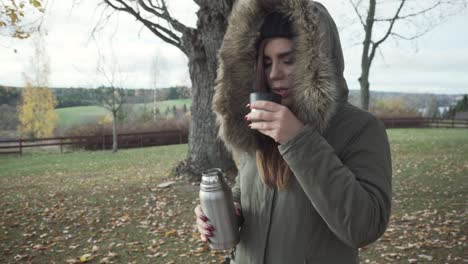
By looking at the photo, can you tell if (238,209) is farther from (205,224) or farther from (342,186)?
(342,186)

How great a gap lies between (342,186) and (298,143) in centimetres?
22

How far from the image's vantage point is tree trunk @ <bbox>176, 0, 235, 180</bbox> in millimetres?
7391

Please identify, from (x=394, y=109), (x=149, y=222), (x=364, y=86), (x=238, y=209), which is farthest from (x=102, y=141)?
(x=394, y=109)

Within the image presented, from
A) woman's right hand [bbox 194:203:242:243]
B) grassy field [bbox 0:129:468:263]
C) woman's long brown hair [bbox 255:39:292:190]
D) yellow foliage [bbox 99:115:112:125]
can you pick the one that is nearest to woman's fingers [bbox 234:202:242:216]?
woman's right hand [bbox 194:203:242:243]

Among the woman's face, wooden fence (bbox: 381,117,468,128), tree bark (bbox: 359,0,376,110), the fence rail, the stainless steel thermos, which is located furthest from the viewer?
wooden fence (bbox: 381,117,468,128)

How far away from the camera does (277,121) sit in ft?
4.41

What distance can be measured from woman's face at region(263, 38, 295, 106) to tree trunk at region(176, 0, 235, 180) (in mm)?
5839

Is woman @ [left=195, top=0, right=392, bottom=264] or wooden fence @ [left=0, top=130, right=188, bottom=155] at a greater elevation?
woman @ [left=195, top=0, right=392, bottom=264]

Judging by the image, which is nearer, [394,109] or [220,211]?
[220,211]

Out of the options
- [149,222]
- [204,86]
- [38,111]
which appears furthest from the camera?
[38,111]

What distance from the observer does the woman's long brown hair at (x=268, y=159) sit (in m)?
1.59

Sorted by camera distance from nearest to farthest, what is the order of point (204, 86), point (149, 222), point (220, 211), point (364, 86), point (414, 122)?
point (220, 211)
point (149, 222)
point (204, 86)
point (364, 86)
point (414, 122)

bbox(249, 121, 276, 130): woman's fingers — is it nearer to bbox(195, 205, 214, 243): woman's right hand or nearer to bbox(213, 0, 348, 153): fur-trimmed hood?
bbox(213, 0, 348, 153): fur-trimmed hood

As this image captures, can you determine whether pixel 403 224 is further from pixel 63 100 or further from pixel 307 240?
pixel 63 100
